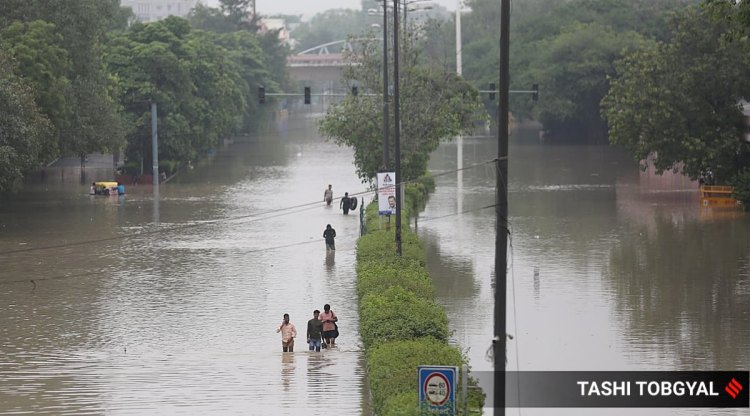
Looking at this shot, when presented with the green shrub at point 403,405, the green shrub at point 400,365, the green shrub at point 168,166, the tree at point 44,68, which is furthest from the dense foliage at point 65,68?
the green shrub at point 403,405

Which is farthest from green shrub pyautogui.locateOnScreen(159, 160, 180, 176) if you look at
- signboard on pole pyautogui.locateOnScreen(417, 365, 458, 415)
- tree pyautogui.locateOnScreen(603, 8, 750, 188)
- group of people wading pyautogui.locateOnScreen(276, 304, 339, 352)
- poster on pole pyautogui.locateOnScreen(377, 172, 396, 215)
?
signboard on pole pyautogui.locateOnScreen(417, 365, 458, 415)

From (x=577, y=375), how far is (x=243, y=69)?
95.1 m

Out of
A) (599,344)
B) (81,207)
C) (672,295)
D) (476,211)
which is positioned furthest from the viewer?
(81,207)

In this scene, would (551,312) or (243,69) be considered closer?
(551,312)

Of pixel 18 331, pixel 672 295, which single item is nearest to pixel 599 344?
pixel 672 295

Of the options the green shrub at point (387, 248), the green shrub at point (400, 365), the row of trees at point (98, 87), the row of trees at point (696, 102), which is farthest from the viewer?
the row of trees at point (696, 102)

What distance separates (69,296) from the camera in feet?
127

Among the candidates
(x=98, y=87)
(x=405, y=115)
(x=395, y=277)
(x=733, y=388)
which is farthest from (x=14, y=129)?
(x=733, y=388)

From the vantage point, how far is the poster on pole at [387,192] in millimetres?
42812

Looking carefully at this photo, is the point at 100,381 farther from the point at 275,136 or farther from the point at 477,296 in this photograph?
the point at 275,136

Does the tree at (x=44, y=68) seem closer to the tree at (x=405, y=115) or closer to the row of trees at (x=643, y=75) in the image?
the tree at (x=405, y=115)

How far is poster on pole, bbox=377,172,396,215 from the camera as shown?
1686 inches

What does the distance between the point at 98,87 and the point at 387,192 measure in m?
30.5

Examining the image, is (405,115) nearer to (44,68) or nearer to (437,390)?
(44,68)
